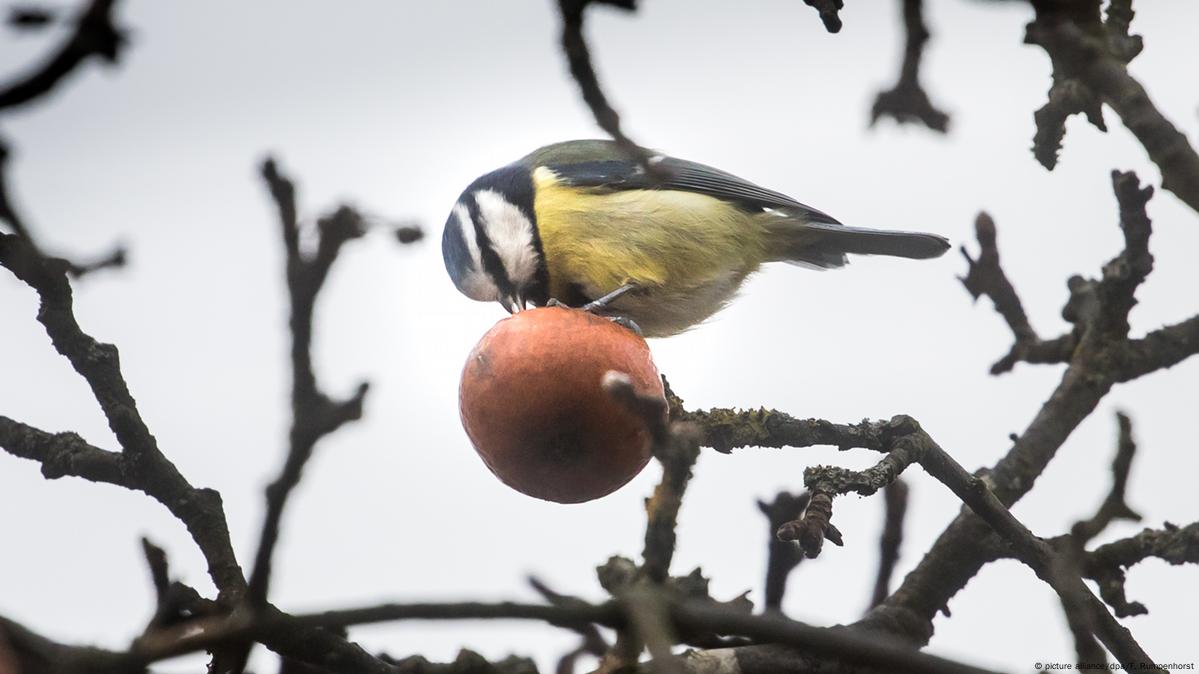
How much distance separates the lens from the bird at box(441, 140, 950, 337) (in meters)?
3.62

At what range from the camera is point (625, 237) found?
145 inches

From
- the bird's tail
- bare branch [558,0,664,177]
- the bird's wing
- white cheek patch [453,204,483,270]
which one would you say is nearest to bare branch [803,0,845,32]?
bare branch [558,0,664,177]

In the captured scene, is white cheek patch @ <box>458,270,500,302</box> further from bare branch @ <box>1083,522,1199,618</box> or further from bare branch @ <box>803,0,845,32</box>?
bare branch @ <box>803,0,845,32</box>

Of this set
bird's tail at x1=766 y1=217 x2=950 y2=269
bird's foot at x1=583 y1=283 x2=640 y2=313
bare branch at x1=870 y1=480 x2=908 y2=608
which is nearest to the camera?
bare branch at x1=870 y1=480 x2=908 y2=608

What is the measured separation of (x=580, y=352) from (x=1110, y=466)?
0.86 m

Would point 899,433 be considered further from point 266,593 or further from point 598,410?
point 266,593

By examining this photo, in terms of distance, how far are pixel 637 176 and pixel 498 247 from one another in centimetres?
58

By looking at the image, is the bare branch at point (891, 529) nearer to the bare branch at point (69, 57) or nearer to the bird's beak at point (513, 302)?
the bird's beak at point (513, 302)

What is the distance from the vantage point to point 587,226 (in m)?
3.70

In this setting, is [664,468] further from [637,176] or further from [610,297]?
[637,176]

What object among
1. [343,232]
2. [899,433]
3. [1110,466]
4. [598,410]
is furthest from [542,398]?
[343,232]

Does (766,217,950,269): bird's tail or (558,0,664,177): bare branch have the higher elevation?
(766,217,950,269): bird's tail

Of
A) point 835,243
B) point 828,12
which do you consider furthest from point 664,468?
point 835,243

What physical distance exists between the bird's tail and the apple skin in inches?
83.3
